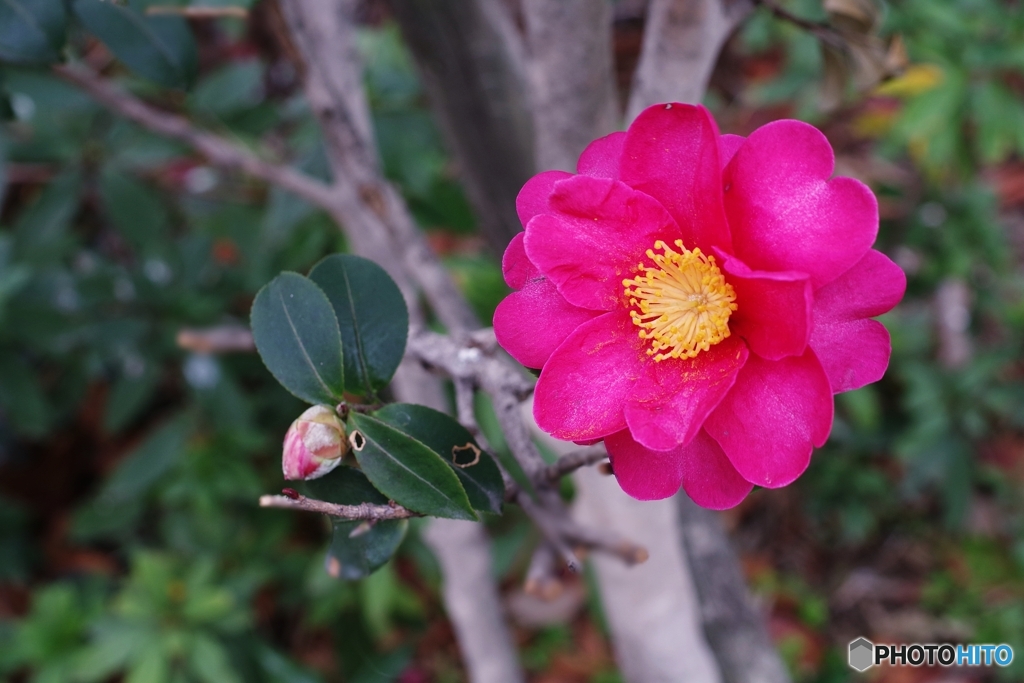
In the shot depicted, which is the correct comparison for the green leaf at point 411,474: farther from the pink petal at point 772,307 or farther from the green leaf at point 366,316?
the pink petal at point 772,307

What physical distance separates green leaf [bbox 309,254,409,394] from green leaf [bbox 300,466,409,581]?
0.09 m

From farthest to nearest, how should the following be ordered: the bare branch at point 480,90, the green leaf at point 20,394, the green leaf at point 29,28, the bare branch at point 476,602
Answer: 1. the green leaf at point 20,394
2. the bare branch at point 476,602
3. the bare branch at point 480,90
4. the green leaf at point 29,28

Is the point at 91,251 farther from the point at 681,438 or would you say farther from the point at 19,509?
the point at 681,438

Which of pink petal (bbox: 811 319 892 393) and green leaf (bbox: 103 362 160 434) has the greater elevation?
pink petal (bbox: 811 319 892 393)

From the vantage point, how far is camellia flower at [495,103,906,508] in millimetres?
481

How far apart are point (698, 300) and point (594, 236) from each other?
90 millimetres

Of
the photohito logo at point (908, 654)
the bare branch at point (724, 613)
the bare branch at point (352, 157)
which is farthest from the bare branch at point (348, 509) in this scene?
the photohito logo at point (908, 654)

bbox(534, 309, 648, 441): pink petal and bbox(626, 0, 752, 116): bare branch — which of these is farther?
bbox(626, 0, 752, 116): bare branch

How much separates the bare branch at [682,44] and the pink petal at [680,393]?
41 cm

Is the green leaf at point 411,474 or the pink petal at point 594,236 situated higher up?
the pink petal at point 594,236

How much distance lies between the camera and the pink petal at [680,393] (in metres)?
0.48

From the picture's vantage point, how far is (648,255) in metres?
0.55

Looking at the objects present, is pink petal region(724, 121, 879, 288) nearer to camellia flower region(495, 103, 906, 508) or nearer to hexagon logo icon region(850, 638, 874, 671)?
camellia flower region(495, 103, 906, 508)

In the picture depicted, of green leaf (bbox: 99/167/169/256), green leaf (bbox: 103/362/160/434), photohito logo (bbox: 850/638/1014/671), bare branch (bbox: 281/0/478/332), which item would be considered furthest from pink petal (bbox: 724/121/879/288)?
green leaf (bbox: 103/362/160/434)
